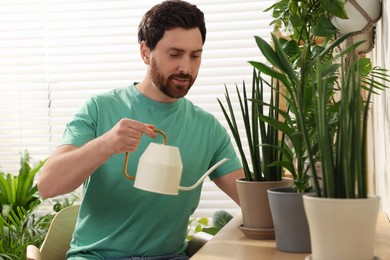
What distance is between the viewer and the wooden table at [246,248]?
1.36 metres

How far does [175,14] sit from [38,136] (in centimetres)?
212

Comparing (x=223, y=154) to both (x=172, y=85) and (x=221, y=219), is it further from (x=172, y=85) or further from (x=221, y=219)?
(x=221, y=219)

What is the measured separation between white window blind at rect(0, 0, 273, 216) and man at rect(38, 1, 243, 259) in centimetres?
158

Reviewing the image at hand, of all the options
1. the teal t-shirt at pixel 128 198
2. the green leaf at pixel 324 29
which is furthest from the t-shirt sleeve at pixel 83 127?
the green leaf at pixel 324 29

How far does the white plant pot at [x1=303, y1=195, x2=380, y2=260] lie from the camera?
98cm

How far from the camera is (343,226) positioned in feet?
3.26

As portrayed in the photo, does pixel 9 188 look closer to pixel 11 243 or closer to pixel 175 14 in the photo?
pixel 11 243

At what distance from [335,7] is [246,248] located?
0.83 meters

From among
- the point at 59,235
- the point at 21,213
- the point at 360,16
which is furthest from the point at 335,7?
the point at 21,213

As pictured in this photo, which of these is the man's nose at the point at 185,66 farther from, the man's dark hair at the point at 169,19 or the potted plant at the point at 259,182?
the potted plant at the point at 259,182

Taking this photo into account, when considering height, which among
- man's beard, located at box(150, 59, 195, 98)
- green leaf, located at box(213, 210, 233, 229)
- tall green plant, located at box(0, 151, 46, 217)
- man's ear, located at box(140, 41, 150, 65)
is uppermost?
man's ear, located at box(140, 41, 150, 65)

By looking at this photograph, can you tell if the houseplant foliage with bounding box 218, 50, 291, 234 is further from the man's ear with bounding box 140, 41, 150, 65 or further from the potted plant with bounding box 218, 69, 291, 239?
the man's ear with bounding box 140, 41, 150, 65

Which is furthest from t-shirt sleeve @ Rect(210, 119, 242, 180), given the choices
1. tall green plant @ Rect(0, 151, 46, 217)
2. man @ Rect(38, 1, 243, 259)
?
tall green plant @ Rect(0, 151, 46, 217)

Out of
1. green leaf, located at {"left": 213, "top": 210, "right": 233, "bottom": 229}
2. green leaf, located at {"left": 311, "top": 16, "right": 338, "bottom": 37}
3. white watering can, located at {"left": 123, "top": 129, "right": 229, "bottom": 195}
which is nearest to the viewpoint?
white watering can, located at {"left": 123, "top": 129, "right": 229, "bottom": 195}
